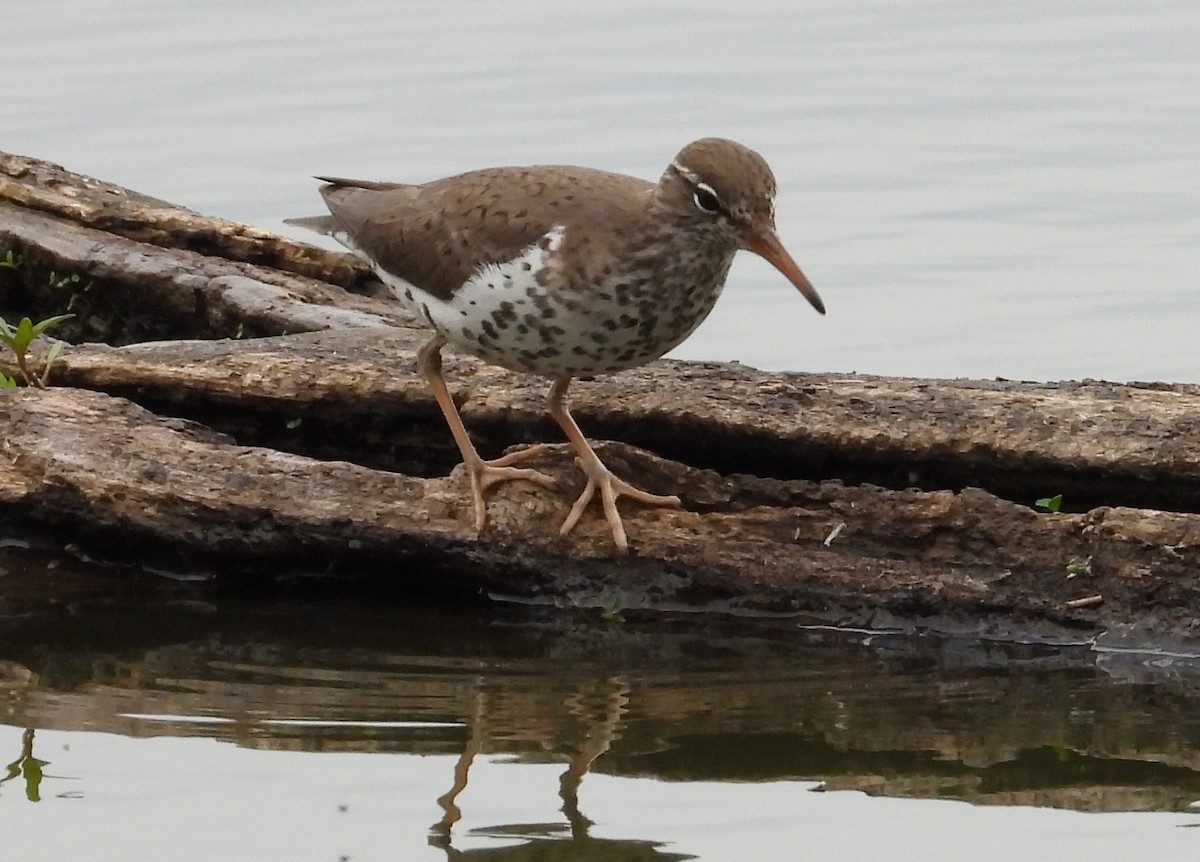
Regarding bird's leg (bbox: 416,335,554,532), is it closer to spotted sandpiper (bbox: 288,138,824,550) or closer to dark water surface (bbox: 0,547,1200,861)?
spotted sandpiper (bbox: 288,138,824,550)

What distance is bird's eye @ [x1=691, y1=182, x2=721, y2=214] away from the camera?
24.6 feet

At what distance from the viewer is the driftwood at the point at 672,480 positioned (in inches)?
297

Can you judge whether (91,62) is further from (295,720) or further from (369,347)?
(295,720)

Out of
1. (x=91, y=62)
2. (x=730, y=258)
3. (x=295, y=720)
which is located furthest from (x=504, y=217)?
(x=91, y=62)

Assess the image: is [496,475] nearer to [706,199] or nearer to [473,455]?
[473,455]

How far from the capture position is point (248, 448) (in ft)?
26.6

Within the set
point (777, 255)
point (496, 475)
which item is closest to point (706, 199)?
point (777, 255)

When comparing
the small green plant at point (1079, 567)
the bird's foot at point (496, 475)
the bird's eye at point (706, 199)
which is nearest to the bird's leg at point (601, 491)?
the bird's foot at point (496, 475)

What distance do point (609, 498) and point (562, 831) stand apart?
1772mm

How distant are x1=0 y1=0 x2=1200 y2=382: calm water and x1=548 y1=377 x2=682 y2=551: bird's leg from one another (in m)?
3.17

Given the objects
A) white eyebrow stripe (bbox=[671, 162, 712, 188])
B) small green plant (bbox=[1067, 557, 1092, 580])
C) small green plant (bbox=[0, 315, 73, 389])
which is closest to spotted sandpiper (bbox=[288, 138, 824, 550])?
white eyebrow stripe (bbox=[671, 162, 712, 188])

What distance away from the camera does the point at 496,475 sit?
313 inches

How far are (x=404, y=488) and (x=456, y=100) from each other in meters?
7.11

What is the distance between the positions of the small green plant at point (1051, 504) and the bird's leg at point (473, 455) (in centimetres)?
179
